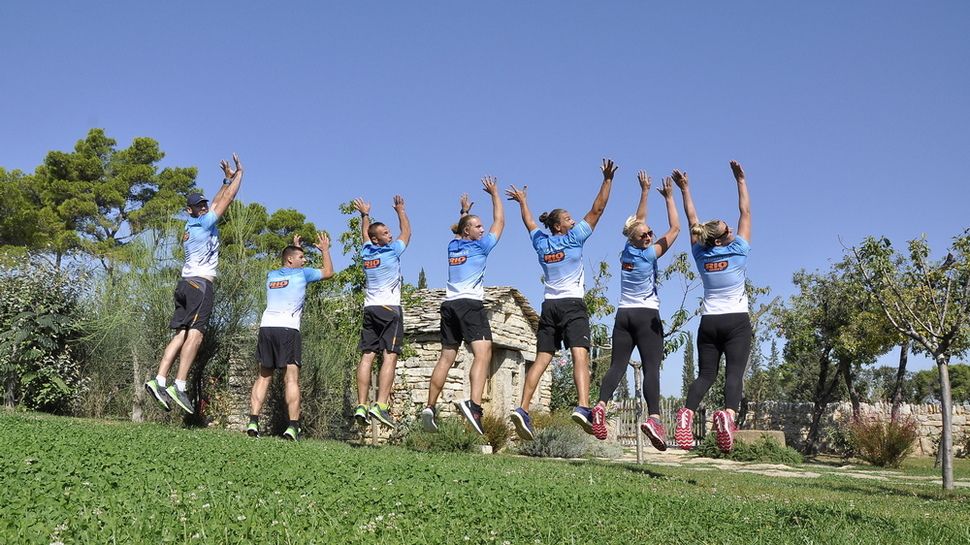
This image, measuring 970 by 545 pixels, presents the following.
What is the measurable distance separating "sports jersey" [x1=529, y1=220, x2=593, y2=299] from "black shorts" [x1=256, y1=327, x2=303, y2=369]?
3.79m

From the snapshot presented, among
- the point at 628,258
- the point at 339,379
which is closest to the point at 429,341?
the point at 339,379

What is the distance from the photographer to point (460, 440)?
47.8 ft

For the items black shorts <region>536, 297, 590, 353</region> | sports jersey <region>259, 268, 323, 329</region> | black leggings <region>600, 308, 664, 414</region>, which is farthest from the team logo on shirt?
sports jersey <region>259, 268, 323, 329</region>

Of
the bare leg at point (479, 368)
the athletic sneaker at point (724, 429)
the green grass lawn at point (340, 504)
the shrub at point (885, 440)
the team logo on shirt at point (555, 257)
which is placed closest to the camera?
the green grass lawn at point (340, 504)

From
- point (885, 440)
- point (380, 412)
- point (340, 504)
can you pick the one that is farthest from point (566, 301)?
point (885, 440)

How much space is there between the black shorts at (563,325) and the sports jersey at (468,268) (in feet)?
2.92

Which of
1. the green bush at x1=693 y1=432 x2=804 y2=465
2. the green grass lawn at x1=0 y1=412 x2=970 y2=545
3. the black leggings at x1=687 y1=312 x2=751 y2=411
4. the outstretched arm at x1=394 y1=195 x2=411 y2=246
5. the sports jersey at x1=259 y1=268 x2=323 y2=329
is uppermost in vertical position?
the outstretched arm at x1=394 y1=195 x2=411 y2=246

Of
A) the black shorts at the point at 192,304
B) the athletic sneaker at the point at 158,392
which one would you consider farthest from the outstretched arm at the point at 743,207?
the athletic sneaker at the point at 158,392

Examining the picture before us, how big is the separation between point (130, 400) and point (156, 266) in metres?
2.84

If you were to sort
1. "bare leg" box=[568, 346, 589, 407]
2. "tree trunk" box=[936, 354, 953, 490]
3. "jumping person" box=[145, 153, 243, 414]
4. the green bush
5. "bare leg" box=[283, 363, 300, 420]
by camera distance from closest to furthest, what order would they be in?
"bare leg" box=[568, 346, 589, 407]
"jumping person" box=[145, 153, 243, 414]
"bare leg" box=[283, 363, 300, 420]
"tree trunk" box=[936, 354, 953, 490]
the green bush

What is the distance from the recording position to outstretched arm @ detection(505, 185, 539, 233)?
9.74 m

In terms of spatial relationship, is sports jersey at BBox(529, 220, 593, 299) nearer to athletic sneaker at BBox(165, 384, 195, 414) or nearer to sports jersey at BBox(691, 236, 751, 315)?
sports jersey at BBox(691, 236, 751, 315)

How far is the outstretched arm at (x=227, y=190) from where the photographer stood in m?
10.4

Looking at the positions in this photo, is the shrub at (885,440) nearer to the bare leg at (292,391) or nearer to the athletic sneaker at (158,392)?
the bare leg at (292,391)
